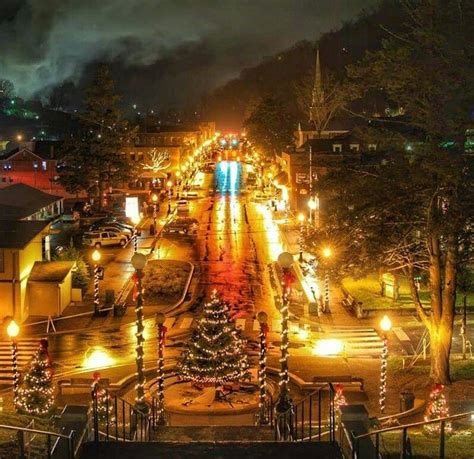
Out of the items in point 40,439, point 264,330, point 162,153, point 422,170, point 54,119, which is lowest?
point 40,439

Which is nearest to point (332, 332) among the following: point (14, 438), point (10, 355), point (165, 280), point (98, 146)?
point (165, 280)

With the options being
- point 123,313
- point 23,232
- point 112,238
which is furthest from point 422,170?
point 112,238

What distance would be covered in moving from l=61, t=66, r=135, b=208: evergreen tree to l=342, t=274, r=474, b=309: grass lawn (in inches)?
1335

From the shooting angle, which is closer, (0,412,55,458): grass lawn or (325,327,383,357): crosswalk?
(0,412,55,458): grass lawn

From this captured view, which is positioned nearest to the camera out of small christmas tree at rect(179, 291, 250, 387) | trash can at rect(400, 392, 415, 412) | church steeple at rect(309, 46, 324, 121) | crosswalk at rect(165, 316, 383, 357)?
trash can at rect(400, 392, 415, 412)

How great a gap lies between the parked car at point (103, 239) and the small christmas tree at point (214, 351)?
2889 centimetres

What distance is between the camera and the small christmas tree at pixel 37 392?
68.2 ft

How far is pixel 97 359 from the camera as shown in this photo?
28.5 metres

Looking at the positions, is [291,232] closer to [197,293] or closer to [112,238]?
[112,238]

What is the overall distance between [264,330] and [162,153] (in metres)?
79.3

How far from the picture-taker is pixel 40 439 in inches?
631

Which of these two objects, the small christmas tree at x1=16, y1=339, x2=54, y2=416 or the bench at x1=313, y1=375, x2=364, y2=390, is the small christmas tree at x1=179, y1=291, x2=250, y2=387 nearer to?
the bench at x1=313, y1=375, x2=364, y2=390

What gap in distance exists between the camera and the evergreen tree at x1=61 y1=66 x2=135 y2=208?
68125 millimetres

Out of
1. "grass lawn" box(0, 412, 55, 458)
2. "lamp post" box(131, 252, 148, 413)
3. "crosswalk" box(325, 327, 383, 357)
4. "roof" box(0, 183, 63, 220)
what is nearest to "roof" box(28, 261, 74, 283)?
"roof" box(0, 183, 63, 220)
